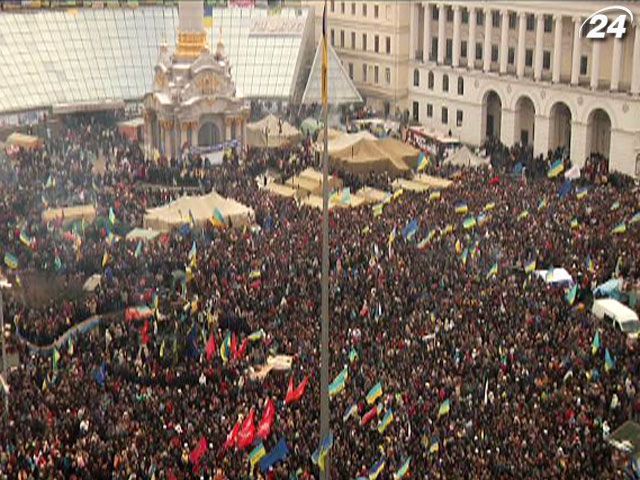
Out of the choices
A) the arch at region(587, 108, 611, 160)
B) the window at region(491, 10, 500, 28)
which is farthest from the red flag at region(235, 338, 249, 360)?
the window at region(491, 10, 500, 28)

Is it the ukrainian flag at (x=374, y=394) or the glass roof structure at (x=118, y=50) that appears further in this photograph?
the glass roof structure at (x=118, y=50)

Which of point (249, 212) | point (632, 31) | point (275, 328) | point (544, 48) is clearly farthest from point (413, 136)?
point (275, 328)

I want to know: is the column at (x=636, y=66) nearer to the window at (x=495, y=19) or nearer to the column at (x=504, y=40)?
the column at (x=504, y=40)

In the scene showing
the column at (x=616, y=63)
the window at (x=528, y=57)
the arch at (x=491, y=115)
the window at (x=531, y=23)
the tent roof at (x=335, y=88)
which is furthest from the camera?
the tent roof at (x=335, y=88)

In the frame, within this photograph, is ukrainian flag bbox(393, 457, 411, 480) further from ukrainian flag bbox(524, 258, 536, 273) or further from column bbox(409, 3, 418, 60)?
column bbox(409, 3, 418, 60)

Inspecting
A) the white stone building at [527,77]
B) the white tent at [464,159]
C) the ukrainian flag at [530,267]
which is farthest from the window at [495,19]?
the ukrainian flag at [530,267]

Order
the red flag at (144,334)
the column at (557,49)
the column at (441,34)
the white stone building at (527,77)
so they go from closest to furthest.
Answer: the red flag at (144,334)
the white stone building at (527,77)
the column at (557,49)
the column at (441,34)
